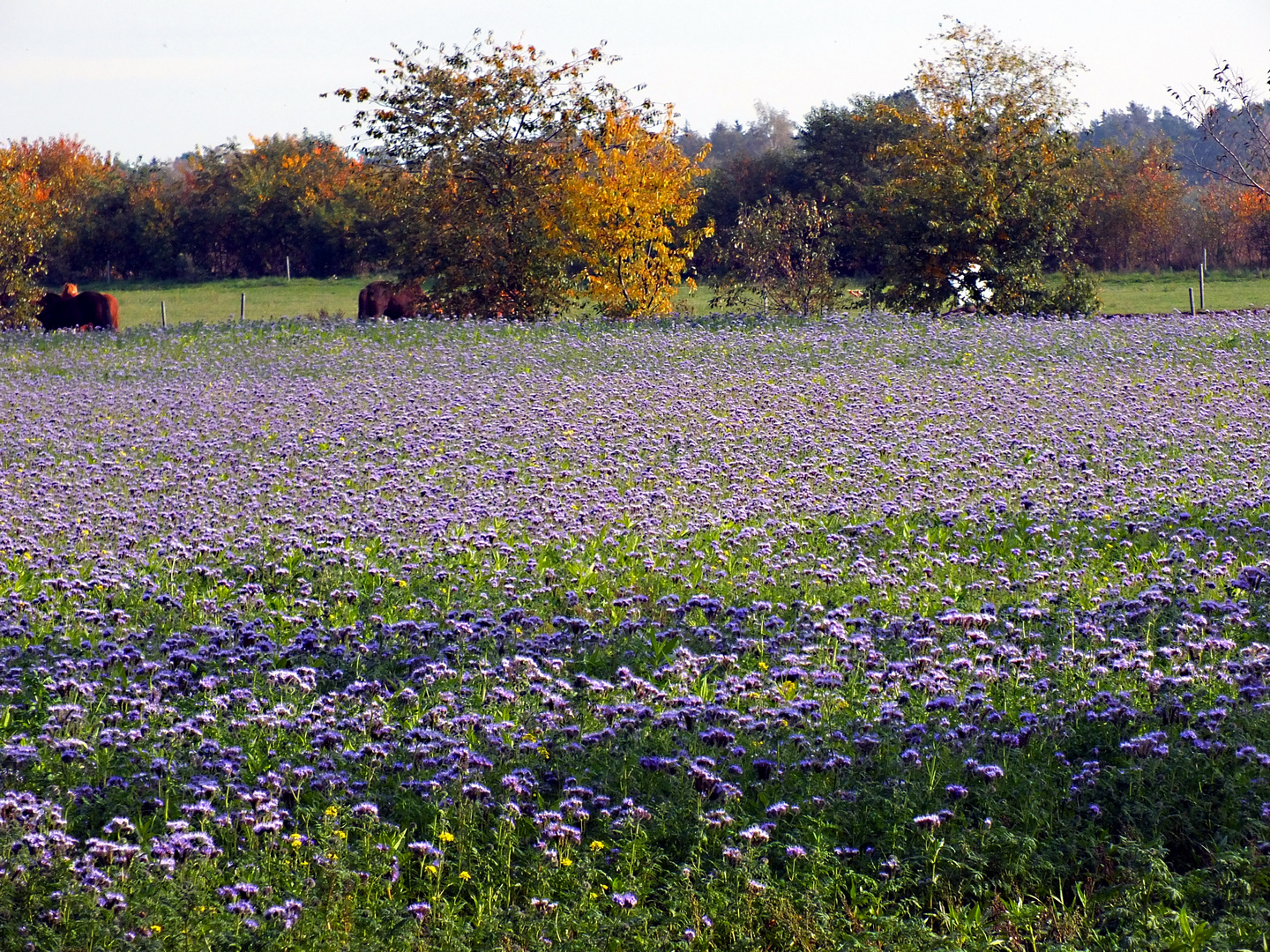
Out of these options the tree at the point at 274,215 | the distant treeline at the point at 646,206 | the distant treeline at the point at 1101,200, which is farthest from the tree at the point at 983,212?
the tree at the point at 274,215

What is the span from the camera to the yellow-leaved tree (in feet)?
97.7

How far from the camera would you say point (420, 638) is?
6.67 metres

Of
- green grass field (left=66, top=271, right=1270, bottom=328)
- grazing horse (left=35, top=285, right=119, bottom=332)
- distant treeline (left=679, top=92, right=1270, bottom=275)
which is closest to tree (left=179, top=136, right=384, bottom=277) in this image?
green grass field (left=66, top=271, right=1270, bottom=328)

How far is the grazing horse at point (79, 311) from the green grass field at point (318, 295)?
4.11 m

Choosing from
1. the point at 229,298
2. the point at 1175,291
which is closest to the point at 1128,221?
the point at 1175,291

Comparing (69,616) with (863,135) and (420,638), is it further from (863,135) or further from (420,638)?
(863,135)

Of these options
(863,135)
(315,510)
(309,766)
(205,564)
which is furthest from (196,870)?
(863,135)

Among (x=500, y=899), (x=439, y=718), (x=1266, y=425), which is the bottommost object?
(x=500, y=899)

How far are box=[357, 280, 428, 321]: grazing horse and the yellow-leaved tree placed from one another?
3996 millimetres

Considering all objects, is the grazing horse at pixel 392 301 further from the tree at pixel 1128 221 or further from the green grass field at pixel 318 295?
the tree at pixel 1128 221

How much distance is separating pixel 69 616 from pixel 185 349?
15.7 meters

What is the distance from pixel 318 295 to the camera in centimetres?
4906

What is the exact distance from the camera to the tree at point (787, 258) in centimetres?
2869

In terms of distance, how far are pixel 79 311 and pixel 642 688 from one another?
31.4 meters
